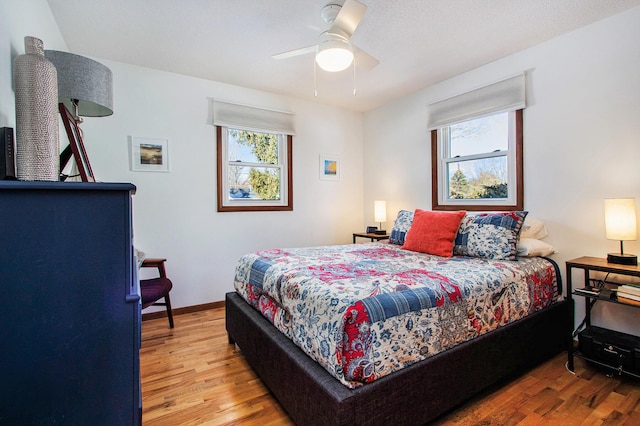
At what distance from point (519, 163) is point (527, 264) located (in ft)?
3.55

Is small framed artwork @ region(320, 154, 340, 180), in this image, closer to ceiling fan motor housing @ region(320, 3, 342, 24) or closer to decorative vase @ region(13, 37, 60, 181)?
ceiling fan motor housing @ region(320, 3, 342, 24)

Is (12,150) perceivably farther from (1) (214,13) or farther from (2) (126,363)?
(1) (214,13)

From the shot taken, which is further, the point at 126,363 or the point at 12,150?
the point at 12,150

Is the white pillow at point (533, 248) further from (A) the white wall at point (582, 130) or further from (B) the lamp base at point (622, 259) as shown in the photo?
(B) the lamp base at point (622, 259)

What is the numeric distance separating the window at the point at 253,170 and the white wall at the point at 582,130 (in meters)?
2.36

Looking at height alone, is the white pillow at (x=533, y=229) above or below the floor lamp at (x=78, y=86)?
below

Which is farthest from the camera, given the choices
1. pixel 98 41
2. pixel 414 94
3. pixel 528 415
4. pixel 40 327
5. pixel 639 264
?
pixel 414 94

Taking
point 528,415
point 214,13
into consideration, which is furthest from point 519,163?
point 214,13

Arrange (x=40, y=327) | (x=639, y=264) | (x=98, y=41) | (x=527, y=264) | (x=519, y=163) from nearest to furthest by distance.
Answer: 1. (x=40, y=327)
2. (x=639, y=264)
3. (x=527, y=264)
4. (x=98, y=41)
5. (x=519, y=163)

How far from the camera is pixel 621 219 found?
2.06 meters

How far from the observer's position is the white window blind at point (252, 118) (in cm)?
346

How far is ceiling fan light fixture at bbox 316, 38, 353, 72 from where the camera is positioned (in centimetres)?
196

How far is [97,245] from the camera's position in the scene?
0.89 meters

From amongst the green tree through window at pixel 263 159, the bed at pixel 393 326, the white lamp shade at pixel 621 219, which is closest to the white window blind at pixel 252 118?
the green tree through window at pixel 263 159
